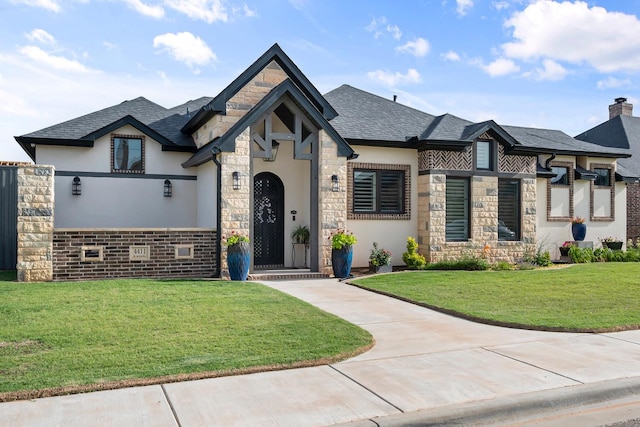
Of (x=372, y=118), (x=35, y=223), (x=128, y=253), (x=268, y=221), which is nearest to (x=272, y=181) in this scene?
(x=268, y=221)

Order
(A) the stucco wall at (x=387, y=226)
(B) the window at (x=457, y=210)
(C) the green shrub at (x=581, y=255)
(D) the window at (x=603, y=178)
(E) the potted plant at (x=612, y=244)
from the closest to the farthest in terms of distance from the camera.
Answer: (A) the stucco wall at (x=387, y=226) → (B) the window at (x=457, y=210) → (C) the green shrub at (x=581, y=255) → (E) the potted plant at (x=612, y=244) → (D) the window at (x=603, y=178)

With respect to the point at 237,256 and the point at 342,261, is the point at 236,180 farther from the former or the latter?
the point at 342,261

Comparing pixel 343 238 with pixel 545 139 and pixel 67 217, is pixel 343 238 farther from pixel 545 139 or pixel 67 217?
pixel 545 139

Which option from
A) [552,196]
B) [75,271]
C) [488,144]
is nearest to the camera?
[75,271]

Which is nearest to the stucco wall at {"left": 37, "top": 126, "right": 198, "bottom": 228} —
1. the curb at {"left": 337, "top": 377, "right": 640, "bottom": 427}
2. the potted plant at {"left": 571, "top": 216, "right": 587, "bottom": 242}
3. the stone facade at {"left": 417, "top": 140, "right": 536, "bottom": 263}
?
the stone facade at {"left": 417, "top": 140, "right": 536, "bottom": 263}

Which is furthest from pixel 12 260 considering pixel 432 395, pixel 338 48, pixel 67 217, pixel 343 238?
pixel 432 395

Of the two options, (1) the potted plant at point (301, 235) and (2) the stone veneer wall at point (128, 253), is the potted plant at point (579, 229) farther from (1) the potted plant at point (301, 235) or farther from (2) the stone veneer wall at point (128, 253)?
(2) the stone veneer wall at point (128, 253)

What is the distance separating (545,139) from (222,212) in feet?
45.0

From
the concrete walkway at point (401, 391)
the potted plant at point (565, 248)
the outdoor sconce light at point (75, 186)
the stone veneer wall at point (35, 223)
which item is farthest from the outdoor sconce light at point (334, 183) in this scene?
the potted plant at point (565, 248)

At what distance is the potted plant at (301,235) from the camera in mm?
15344

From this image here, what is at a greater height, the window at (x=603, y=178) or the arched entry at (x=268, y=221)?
the window at (x=603, y=178)

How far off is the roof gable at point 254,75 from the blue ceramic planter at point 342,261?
4.02 meters

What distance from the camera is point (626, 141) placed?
26.3 meters

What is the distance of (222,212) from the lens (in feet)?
43.6
